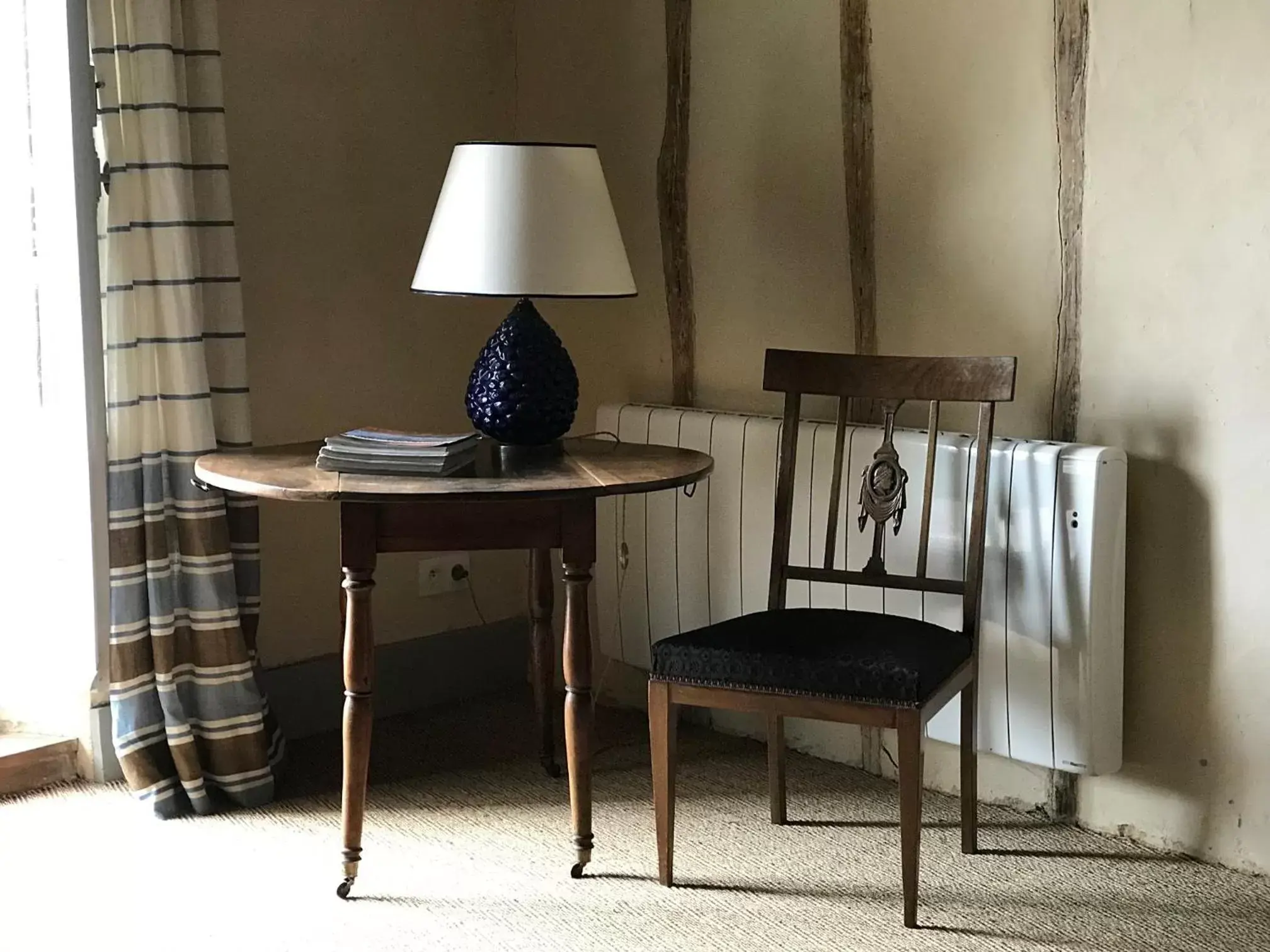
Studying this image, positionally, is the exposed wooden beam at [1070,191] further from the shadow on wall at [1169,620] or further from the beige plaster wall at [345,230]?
the beige plaster wall at [345,230]

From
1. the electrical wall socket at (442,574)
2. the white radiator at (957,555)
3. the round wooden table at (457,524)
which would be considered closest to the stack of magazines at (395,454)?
the round wooden table at (457,524)

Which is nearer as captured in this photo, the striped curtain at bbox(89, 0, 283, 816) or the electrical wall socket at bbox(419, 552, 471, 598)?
the striped curtain at bbox(89, 0, 283, 816)

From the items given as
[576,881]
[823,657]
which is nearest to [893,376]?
[823,657]

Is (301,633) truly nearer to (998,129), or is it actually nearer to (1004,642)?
(1004,642)

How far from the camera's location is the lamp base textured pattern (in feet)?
8.04

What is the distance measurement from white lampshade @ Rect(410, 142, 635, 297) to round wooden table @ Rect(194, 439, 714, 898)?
0.99 feet

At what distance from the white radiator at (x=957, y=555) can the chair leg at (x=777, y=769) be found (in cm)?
28

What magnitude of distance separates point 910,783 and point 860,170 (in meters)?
1.27

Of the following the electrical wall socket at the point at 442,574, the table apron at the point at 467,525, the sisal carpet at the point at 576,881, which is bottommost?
the sisal carpet at the point at 576,881

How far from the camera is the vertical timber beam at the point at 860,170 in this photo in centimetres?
276

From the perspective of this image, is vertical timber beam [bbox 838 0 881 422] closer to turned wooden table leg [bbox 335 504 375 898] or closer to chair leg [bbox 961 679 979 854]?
chair leg [bbox 961 679 979 854]

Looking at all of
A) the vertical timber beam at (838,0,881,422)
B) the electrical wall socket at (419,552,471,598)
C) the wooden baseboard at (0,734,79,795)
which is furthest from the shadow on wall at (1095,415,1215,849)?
the wooden baseboard at (0,734,79,795)

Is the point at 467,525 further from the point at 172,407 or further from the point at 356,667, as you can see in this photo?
Answer: the point at 172,407

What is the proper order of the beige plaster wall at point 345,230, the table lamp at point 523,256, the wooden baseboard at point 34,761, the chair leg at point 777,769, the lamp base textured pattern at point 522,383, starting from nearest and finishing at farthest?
the table lamp at point 523,256, the lamp base textured pattern at point 522,383, the chair leg at point 777,769, the wooden baseboard at point 34,761, the beige plaster wall at point 345,230
